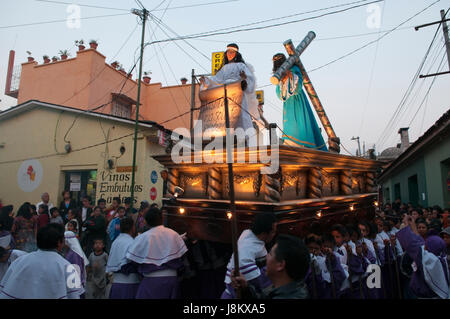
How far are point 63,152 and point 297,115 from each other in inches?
444

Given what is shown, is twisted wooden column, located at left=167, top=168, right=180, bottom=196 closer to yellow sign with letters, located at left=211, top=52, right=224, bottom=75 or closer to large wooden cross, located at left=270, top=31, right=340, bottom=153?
large wooden cross, located at left=270, top=31, right=340, bottom=153

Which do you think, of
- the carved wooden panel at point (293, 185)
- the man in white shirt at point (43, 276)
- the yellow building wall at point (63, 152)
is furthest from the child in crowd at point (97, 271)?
the yellow building wall at point (63, 152)

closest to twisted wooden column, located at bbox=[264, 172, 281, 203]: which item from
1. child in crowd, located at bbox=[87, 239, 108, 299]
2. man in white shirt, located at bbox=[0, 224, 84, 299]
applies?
man in white shirt, located at bbox=[0, 224, 84, 299]

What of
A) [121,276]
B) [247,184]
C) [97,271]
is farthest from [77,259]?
[247,184]

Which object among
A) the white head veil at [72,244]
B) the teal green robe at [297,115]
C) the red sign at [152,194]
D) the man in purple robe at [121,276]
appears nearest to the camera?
the man in purple robe at [121,276]

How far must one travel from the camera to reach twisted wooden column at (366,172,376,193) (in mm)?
5824

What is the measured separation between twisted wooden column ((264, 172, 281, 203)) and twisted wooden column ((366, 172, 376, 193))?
3473 mm

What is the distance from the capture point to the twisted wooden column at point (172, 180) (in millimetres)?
4207

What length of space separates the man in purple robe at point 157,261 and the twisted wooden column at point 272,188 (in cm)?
127

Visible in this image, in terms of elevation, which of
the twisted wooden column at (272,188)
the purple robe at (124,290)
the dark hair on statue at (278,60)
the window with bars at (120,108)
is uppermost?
the window with bars at (120,108)

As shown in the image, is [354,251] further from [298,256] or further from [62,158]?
[62,158]

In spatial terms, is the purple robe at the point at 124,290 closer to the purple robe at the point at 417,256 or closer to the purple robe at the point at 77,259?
the purple robe at the point at 77,259
